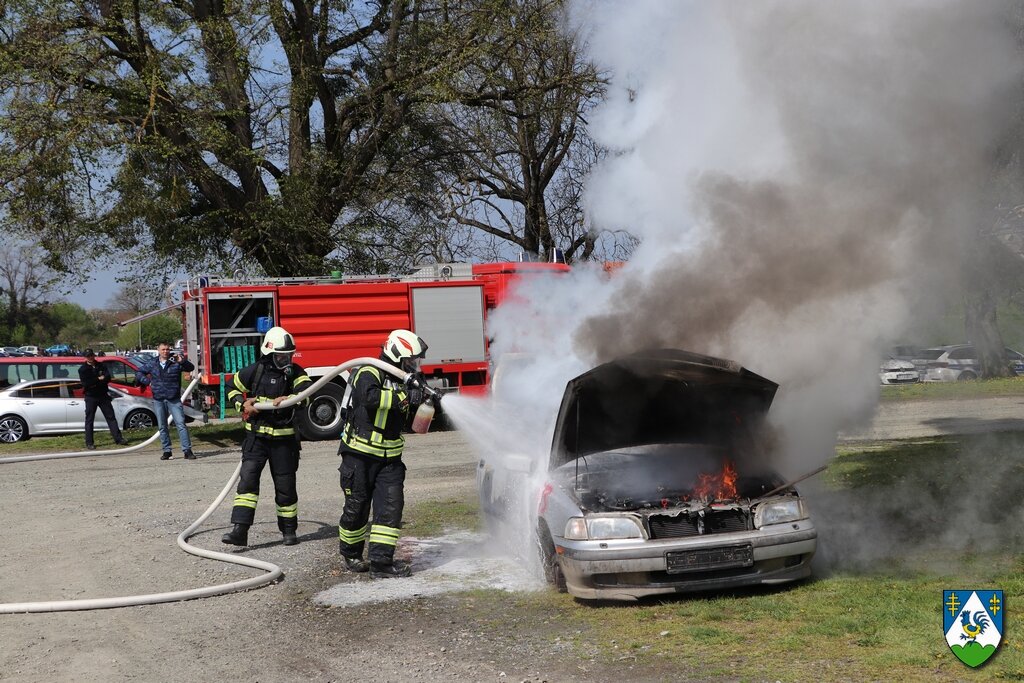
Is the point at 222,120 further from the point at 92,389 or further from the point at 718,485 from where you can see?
the point at 718,485

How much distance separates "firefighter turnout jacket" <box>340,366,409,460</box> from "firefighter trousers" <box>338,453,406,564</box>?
0.08 m

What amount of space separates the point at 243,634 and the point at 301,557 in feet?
6.79

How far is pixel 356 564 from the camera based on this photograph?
7.34m

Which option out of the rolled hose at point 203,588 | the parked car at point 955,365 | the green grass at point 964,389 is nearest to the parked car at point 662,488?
the rolled hose at point 203,588

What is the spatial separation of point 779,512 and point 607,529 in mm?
1144

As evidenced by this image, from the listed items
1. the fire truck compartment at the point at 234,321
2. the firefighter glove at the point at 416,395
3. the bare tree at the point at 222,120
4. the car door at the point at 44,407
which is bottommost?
the car door at the point at 44,407

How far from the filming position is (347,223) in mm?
20734

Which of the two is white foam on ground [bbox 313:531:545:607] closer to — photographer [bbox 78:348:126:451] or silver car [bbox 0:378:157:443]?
photographer [bbox 78:348:126:451]

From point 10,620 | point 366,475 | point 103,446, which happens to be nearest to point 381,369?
point 366,475

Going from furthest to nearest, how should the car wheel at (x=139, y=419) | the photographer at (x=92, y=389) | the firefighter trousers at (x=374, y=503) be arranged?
the car wheel at (x=139, y=419) → the photographer at (x=92, y=389) → the firefighter trousers at (x=374, y=503)

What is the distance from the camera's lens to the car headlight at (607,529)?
228 inches

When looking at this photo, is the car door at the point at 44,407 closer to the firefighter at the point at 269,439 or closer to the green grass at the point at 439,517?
the green grass at the point at 439,517

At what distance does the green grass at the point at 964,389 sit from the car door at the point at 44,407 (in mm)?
17606

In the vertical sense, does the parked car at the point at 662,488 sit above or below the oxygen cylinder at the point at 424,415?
below
